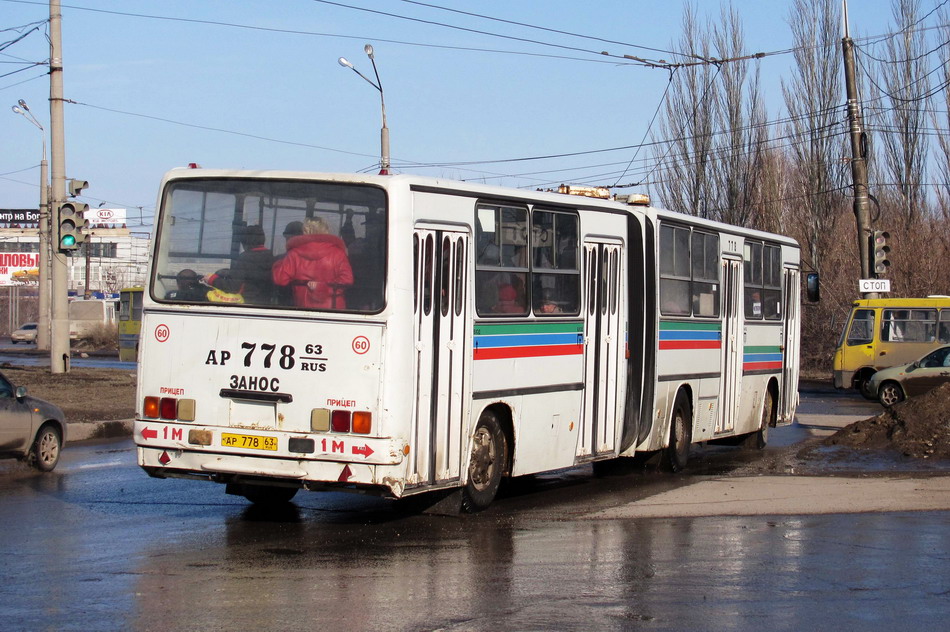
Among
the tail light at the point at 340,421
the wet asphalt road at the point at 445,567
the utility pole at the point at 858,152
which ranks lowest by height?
the wet asphalt road at the point at 445,567

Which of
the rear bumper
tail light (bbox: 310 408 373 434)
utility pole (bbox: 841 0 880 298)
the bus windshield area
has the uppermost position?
utility pole (bbox: 841 0 880 298)

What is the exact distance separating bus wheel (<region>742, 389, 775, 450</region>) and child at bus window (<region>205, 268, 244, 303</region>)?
396 inches

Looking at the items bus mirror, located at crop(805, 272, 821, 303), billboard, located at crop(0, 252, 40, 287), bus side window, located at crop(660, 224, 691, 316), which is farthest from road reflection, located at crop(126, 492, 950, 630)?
billboard, located at crop(0, 252, 40, 287)

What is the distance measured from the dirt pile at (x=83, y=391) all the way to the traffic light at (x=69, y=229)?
102 inches

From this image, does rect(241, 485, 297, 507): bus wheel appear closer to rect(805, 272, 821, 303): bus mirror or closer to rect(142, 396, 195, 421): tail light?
rect(142, 396, 195, 421): tail light

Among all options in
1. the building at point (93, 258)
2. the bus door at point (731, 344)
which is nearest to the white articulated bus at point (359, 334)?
the bus door at point (731, 344)

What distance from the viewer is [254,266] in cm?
952

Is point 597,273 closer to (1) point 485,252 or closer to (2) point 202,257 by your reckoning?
(1) point 485,252

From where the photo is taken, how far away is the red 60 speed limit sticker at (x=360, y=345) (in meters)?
9.09

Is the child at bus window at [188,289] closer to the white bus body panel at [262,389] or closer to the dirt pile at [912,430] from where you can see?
the white bus body panel at [262,389]

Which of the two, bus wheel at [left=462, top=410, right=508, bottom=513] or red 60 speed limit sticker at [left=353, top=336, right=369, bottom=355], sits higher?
red 60 speed limit sticker at [left=353, top=336, right=369, bottom=355]

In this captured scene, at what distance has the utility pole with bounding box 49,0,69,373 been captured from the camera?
2277 centimetres

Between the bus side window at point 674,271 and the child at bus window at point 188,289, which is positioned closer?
the child at bus window at point 188,289

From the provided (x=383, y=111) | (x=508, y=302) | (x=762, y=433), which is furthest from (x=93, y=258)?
(x=508, y=302)
